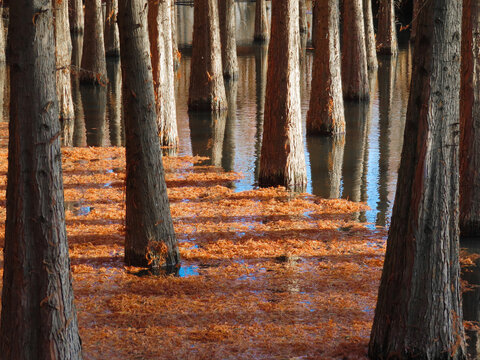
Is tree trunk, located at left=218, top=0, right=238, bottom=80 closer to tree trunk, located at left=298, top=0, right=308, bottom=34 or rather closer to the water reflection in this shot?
tree trunk, located at left=298, top=0, right=308, bottom=34

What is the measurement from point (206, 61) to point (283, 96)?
26.7 ft

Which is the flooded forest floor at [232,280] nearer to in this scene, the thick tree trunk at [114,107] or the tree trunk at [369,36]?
the thick tree trunk at [114,107]

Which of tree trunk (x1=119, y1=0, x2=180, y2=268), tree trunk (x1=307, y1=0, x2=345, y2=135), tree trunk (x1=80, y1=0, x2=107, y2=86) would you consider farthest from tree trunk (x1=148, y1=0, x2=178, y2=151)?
tree trunk (x1=80, y1=0, x2=107, y2=86)

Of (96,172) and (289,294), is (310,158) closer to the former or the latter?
(96,172)

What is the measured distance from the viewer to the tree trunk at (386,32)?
114 ft

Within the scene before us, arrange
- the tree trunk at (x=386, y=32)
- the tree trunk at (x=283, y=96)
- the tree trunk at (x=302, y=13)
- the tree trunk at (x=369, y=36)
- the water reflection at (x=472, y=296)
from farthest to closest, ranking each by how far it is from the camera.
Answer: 1. the tree trunk at (x=302, y=13)
2. the tree trunk at (x=386, y=32)
3. the tree trunk at (x=369, y=36)
4. the tree trunk at (x=283, y=96)
5. the water reflection at (x=472, y=296)

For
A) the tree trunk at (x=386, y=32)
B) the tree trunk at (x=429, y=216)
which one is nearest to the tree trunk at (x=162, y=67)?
the tree trunk at (x=429, y=216)

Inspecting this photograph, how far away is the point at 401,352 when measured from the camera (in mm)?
6227

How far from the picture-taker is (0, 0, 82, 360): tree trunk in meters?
5.27

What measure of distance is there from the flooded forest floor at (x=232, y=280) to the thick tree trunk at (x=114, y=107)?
5.24 meters

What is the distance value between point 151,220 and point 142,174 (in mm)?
629

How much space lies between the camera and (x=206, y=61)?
20.3 metres

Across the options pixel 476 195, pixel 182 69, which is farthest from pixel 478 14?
pixel 182 69

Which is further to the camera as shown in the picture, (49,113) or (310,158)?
(310,158)
